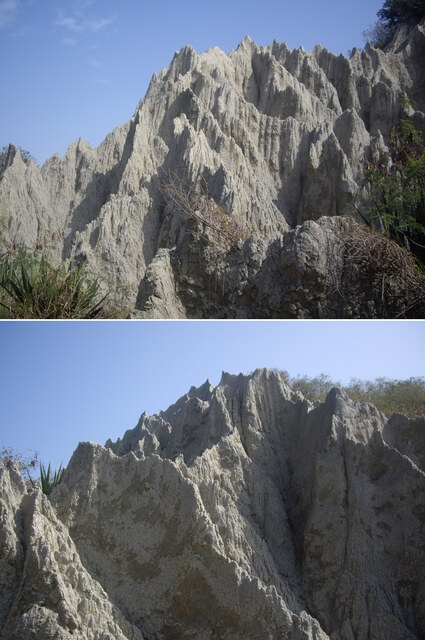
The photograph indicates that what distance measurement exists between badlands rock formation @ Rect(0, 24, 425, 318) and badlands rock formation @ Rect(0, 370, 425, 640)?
3581mm

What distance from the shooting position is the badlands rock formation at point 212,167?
1332cm

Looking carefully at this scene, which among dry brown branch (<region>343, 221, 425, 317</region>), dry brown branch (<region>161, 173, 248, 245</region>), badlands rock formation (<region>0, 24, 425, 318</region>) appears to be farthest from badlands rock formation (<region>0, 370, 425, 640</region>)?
dry brown branch (<region>161, 173, 248, 245</region>)

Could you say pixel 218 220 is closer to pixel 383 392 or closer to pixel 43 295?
pixel 43 295

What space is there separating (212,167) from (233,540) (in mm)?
13331

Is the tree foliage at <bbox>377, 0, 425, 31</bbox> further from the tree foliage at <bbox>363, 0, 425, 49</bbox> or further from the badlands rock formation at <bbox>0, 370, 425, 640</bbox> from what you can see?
the badlands rock formation at <bbox>0, 370, 425, 640</bbox>

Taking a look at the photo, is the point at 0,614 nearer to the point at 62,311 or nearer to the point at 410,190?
the point at 62,311

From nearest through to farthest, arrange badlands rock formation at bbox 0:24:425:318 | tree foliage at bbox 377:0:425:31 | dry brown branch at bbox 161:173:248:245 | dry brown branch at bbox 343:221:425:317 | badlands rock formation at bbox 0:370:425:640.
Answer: badlands rock formation at bbox 0:370:425:640 < dry brown branch at bbox 343:221:425:317 < dry brown branch at bbox 161:173:248:245 < badlands rock formation at bbox 0:24:425:318 < tree foliage at bbox 377:0:425:31

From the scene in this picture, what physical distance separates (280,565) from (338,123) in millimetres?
17240

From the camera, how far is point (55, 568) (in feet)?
25.2

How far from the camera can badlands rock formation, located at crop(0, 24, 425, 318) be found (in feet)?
43.7

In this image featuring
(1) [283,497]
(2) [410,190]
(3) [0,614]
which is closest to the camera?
(3) [0,614]

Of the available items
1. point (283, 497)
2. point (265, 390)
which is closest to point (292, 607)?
point (283, 497)

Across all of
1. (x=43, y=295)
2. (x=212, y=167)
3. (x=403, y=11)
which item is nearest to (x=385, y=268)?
(x=43, y=295)

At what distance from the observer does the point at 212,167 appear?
19.6 meters
